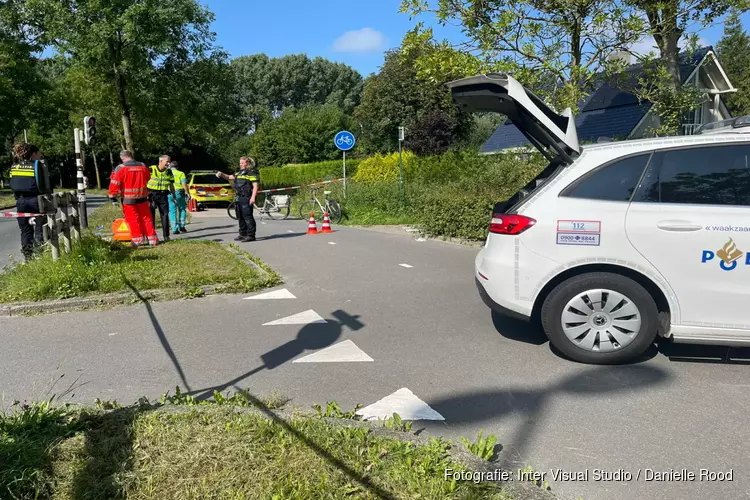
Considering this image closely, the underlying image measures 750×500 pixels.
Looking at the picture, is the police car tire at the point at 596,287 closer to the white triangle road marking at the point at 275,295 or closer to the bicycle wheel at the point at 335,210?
the white triangle road marking at the point at 275,295

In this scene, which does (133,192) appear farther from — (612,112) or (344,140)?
(612,112)

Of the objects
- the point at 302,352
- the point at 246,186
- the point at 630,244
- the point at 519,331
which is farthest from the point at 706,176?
the point at 246,186

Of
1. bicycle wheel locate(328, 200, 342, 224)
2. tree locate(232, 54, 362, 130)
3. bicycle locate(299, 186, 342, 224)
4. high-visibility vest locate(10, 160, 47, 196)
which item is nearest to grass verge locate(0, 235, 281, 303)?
high-visibility vest locate(10, 160, 47, 196)

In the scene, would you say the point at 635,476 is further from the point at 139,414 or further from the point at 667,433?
the point at 139,414

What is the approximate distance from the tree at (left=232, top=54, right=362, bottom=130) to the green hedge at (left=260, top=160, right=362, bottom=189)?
1095 inches

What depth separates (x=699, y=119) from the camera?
86.0 ft

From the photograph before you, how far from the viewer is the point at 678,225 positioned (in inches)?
161

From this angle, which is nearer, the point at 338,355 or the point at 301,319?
the point at 338,355

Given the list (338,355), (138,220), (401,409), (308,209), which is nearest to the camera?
(401,409)

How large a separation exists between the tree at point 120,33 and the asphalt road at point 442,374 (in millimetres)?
16889

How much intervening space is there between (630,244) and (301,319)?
3287mm

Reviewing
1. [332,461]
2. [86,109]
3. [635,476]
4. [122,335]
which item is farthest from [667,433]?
[86,109]

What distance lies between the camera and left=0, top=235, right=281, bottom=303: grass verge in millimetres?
6500

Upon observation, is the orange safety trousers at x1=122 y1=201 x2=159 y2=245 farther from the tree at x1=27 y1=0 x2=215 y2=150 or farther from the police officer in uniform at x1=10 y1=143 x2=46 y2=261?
the tree at x1=27 y1=0 x2=215 y2=150
